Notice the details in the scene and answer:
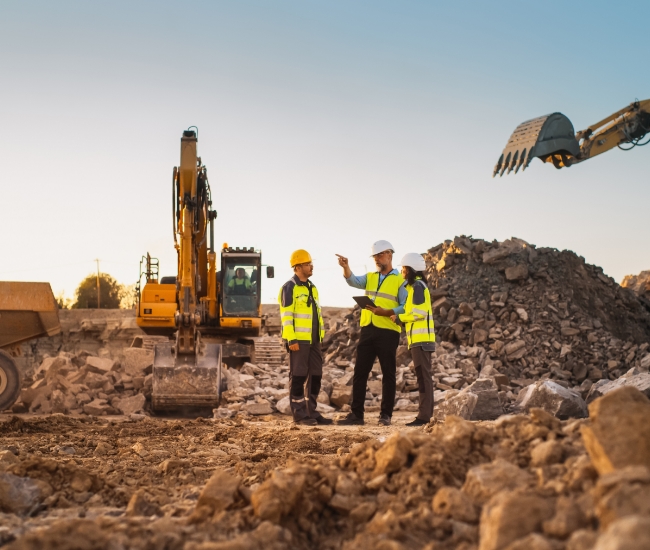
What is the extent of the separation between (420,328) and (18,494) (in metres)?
5.19

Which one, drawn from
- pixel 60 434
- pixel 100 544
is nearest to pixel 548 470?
pixel 100 544

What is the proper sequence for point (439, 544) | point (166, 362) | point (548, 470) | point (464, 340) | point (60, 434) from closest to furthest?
point (439, 544) → point (548, 470) → point (60, 434) → point (166, 362) → point (464, 340)

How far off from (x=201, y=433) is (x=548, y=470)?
18.9ft

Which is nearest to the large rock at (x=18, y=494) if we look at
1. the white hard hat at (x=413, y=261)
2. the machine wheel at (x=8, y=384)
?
the white hard hat at (x=413, y=261)

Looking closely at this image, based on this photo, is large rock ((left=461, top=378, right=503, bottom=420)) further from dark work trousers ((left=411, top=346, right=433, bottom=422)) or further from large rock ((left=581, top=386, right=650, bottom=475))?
large rock ((left=581, top=386, right=650, bottom=475))

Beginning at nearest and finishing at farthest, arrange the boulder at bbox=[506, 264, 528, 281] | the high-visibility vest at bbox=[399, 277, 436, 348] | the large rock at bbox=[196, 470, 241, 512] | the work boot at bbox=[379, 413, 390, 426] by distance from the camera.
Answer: the large rock at bbox=[196, 470, 241, 512] → the high-visibility vest at bbox=[399, 277, 436, 348] → the work boot at bbox=[379, 413, 390, 426] → the boulder at bbox=[506, 264, 528, 281]

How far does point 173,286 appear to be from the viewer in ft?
44.7

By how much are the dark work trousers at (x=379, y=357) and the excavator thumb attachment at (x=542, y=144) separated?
536 centimetres

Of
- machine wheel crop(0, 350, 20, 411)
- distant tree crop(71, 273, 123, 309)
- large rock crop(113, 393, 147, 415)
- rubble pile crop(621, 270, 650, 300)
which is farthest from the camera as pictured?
distant tree crop(71, 273, 123, 309)

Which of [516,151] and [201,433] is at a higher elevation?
[516,151]

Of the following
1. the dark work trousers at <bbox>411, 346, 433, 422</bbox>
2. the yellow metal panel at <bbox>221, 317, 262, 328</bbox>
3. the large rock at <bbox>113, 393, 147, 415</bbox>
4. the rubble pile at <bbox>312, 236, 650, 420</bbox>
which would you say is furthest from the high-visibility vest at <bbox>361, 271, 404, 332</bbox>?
the yellow metal panel at <bbox>221, 317, 262, 328</bbox>

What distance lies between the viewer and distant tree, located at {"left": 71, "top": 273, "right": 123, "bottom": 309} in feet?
120

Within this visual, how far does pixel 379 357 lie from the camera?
869 centimetres

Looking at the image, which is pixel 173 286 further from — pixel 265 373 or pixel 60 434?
pixel 60 434
